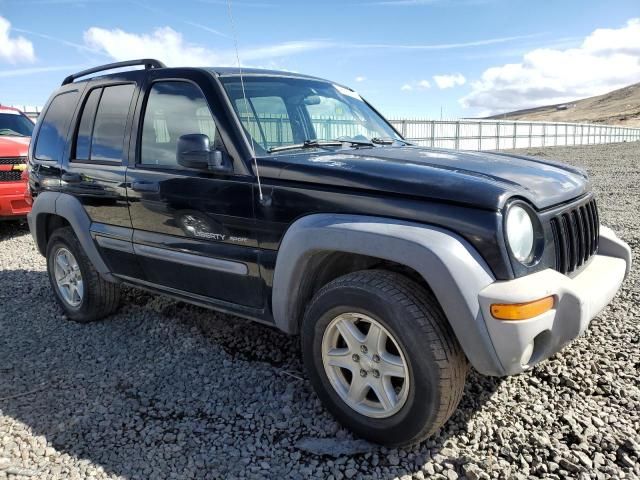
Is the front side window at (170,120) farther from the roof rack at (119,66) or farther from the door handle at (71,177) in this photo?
the door handle at (71,177)

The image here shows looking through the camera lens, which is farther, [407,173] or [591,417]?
[591,417]

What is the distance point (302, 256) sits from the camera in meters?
2.64

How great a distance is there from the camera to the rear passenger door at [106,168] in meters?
3.65

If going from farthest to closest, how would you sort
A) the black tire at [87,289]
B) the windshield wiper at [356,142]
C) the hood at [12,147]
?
the hood at [12,147] → the black tire at [87,289] → the windshield wiper at [356,142]

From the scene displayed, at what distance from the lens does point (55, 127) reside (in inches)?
172

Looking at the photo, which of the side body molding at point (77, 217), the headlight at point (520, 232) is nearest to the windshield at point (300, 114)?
the headlight at point (520, 232)

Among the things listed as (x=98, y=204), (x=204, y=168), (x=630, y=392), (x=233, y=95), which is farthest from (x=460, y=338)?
(x=98, y=204)

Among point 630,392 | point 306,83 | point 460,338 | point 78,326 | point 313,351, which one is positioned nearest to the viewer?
point 460,338

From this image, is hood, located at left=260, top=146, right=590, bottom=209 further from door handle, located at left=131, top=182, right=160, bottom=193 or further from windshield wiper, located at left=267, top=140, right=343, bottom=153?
door handle, located at left=131, top=182, right=160, bottom=193

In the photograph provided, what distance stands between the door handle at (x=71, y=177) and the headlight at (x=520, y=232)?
3.15 m

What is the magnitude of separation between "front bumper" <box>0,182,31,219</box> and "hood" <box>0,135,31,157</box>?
1.47 ft

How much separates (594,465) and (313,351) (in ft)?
4.49

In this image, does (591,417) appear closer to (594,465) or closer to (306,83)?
(594,465)

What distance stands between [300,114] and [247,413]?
1.89 metres
